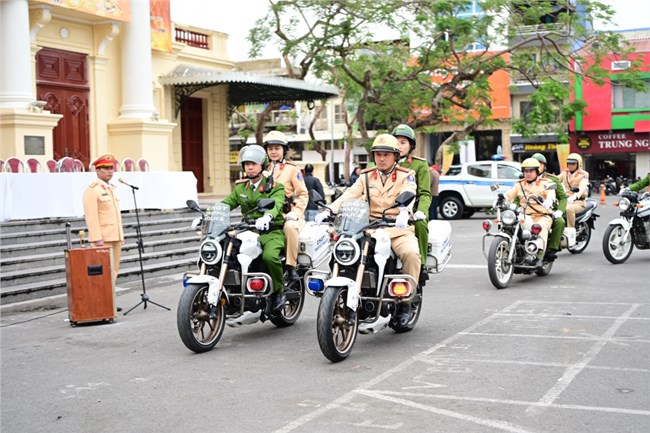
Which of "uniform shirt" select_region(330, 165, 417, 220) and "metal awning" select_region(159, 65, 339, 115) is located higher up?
"metal awning" select_region(159, 65, 339, 115)

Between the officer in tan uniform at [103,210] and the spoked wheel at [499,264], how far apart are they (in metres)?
4.66

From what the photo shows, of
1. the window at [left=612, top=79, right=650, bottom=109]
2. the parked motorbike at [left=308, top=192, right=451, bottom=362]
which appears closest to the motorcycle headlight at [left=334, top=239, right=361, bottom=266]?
the parked motorbike at [left=308, top=192, right=451, bottom=362]

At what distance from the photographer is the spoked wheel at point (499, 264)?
1112cm

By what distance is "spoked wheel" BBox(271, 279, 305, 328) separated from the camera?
8.58m

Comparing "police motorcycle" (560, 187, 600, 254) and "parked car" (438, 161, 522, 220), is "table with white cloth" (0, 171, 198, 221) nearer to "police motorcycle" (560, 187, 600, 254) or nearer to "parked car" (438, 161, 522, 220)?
"police motorcycle" (560, 187, 600, 254)

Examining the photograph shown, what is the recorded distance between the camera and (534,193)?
12.4 m

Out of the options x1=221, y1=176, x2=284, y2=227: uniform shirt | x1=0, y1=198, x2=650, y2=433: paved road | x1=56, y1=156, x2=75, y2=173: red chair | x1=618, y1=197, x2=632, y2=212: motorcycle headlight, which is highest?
x1=56, y1=156, x2=75, y2=173: red chair

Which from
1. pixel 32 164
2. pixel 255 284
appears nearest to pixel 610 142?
pixel 32 164

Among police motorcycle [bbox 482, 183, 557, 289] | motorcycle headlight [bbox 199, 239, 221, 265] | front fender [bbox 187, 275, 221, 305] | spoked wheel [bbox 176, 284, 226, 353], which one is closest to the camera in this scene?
spoked wheel [bbox 176, 284, 226, 353]

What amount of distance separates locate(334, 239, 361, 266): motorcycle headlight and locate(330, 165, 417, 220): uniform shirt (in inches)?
32.6

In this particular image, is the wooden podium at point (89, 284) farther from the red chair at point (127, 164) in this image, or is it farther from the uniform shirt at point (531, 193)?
the red chair at point (127, 164)

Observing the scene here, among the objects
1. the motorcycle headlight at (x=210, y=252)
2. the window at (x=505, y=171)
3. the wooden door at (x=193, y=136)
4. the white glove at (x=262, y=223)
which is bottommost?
the motorcycle headlight at (x=210, y=252)

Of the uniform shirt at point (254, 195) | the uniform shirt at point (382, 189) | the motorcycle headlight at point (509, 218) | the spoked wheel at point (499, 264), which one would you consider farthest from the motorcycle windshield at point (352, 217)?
the motorcycle headlight at point (509, 218)

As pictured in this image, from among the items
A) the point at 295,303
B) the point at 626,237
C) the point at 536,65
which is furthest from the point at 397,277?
the point at 536,65
